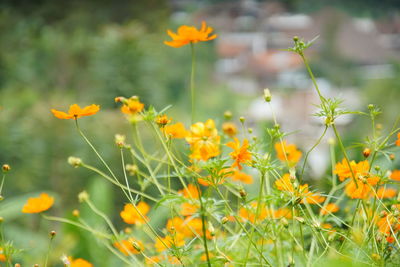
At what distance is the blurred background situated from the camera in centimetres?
231

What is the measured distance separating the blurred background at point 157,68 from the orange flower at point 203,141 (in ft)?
6.06

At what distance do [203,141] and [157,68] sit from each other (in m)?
2.82

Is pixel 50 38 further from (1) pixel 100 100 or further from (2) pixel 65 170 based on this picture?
(2) pixel 65 170

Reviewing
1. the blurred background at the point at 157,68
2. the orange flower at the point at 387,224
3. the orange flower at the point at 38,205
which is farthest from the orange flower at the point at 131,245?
the blurred background at the point at 157,68

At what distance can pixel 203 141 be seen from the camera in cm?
39

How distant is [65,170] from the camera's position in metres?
2.33

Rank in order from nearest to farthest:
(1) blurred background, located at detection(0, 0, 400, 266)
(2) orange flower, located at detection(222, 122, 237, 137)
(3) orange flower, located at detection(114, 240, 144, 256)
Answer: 1. (3) orange flower, located at detection(114, 240, 144, 256)
2. (2) orange flower, located at detection(222, 122, 237, 137)
3. (1) blurred background, located at detection(0, 0, 400, 266)

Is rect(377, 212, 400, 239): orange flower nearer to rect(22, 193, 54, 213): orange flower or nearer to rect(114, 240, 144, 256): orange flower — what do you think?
rect(114, 240, 144, 256): orange flower

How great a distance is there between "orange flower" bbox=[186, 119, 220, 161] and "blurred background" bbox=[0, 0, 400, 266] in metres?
1.85

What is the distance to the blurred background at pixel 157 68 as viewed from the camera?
7.57ft

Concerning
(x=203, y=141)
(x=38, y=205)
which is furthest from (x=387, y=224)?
(x=38, y=205)

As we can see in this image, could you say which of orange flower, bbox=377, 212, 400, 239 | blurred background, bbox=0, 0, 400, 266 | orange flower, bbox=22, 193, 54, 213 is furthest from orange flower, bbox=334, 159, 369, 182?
blurred background, bbox=0, 0, 400, 266

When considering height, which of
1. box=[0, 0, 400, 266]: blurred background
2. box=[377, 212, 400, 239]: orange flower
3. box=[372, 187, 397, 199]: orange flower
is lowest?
box=[0, 0, 400, 266]: blurred background

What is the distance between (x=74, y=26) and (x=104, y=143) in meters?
2.15
